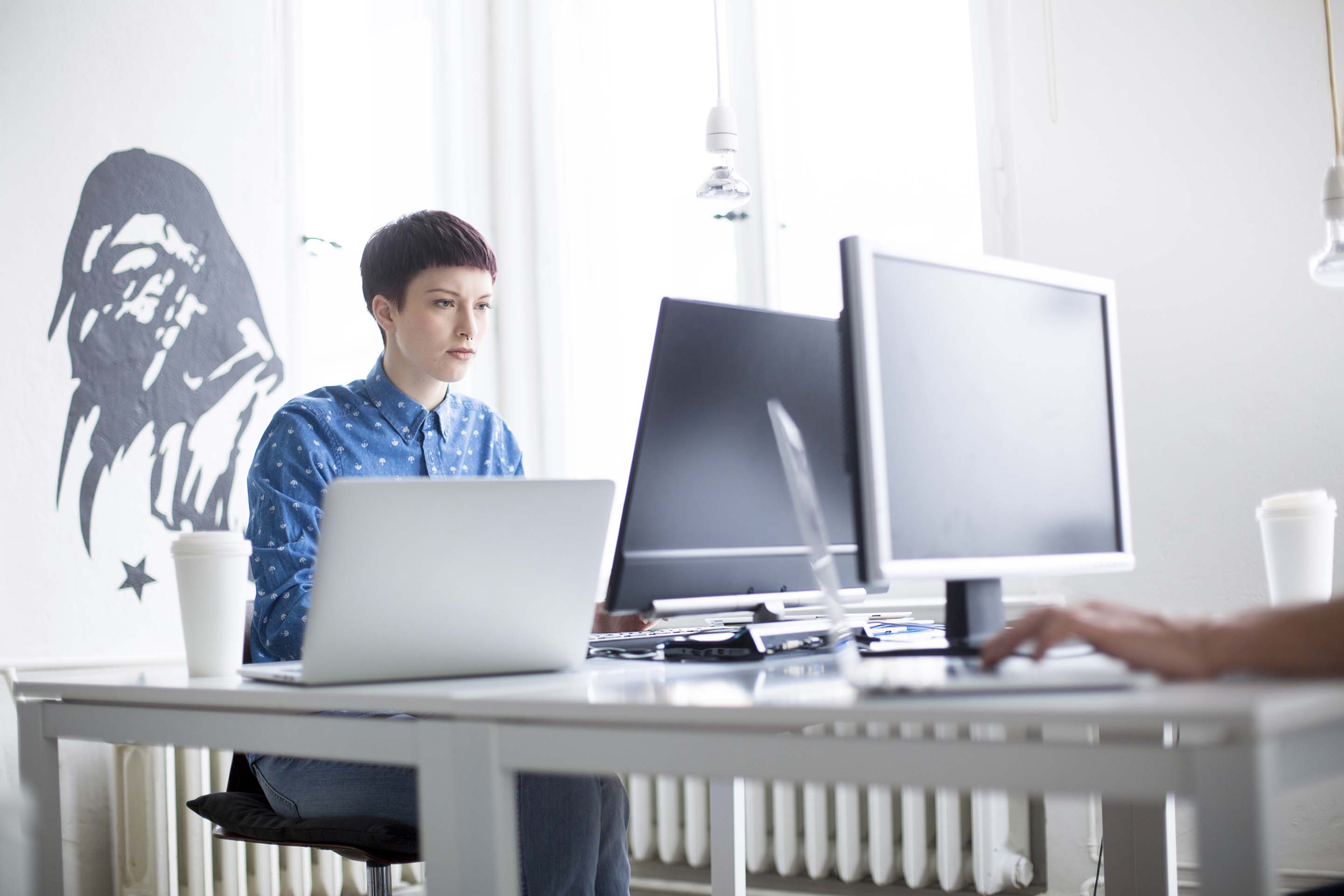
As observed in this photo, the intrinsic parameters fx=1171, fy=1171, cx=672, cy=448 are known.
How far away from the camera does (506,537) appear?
110 centimetres

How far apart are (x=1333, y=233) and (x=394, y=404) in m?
1.49

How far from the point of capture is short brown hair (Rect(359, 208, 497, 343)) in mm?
1858

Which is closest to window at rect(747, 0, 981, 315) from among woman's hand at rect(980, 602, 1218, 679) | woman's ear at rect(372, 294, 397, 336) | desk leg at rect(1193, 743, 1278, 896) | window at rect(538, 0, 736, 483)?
window at rect(538, 0, 736, 483)

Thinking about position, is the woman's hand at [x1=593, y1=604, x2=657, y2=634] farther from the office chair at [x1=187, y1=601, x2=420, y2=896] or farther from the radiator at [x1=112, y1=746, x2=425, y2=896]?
the radiator at [x1=112, y1=746, x2=425, y2=896]

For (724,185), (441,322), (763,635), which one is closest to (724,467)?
(763,635)

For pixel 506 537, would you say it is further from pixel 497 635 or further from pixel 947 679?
pixel 947 679

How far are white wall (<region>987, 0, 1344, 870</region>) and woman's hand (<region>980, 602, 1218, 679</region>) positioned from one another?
168 centimetres

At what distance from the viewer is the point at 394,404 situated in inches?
71.3

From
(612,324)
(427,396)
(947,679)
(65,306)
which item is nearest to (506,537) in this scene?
(947,679)

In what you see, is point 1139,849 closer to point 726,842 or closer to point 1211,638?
point 726,842

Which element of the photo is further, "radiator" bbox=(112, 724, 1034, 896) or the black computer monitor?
"radiator" bbox=(112, 724, 1034, 896)

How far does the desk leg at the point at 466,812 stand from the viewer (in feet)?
3.08

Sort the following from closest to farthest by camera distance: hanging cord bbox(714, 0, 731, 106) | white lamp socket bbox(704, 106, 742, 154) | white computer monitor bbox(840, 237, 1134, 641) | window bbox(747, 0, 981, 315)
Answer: white computer monitor bbox(840, 237, 1134, 641) < white lamp socket bbox(704, 106, 742, 154) < window bbox(747, 0, 981, 315) < hanging cord bbox(714, 0, 731, 106)

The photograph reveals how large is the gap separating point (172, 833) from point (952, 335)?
1943 mm
